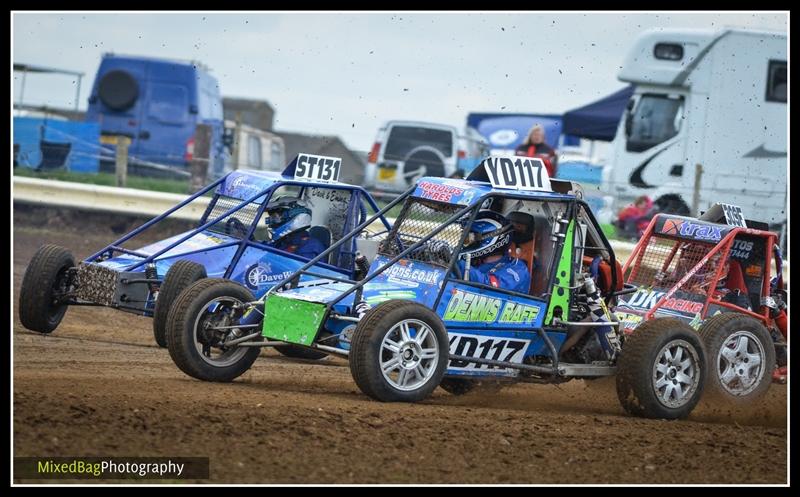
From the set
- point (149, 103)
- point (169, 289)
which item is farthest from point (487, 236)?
point (149, 103)

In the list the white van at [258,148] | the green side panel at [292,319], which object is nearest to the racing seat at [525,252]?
the green side panel at [292,319]

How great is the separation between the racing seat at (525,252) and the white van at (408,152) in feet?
32.1

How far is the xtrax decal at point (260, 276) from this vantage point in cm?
1020

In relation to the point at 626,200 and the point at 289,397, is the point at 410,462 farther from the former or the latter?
the point at 626,200

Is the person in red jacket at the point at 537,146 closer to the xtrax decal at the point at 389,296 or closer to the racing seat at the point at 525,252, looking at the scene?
the racing seat at the point at 525,252

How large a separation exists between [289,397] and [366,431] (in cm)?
117

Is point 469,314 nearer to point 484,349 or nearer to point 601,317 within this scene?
point 484,349

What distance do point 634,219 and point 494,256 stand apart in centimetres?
866

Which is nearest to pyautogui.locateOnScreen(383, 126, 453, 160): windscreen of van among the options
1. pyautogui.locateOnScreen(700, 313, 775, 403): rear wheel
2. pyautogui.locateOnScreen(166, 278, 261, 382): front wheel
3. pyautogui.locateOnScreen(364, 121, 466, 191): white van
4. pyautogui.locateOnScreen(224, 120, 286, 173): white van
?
pyautogui.locateOnScreen(364, 121, 466, 191): white van

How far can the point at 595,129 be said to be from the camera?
67.3ft

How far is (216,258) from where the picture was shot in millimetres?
10273

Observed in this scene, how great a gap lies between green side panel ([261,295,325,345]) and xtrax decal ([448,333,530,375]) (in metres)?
0.84

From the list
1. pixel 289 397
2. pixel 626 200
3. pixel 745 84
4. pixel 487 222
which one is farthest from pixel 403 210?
pixel 745 84
